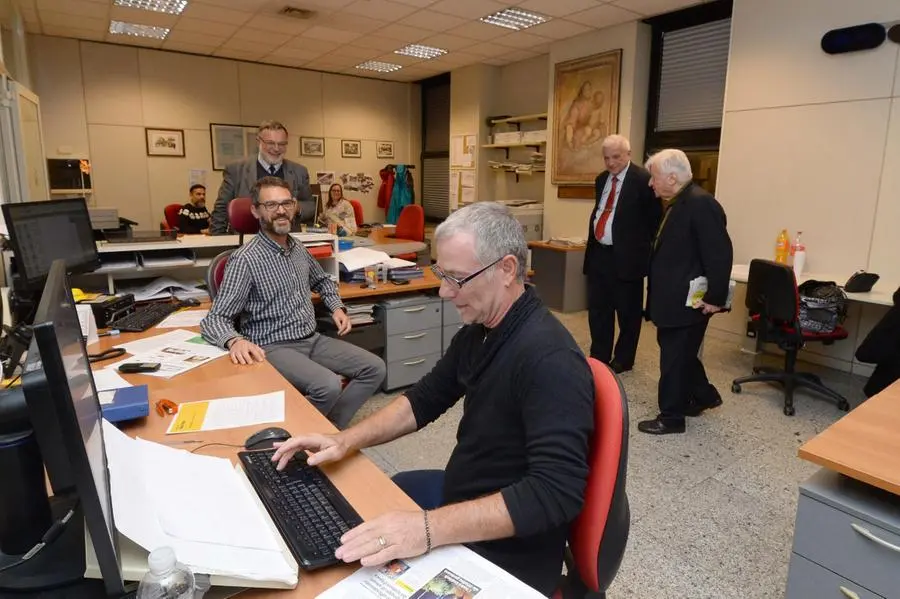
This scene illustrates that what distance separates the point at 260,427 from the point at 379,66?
23.7 feet

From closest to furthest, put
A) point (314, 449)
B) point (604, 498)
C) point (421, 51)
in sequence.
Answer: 1. point (604, 498)
2. point (314, 449)
3. point (421, 51)

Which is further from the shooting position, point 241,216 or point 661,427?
point 661,427

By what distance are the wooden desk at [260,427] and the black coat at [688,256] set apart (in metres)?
2.07

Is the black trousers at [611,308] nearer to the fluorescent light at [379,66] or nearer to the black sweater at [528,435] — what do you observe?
the black sweater at [528,435]

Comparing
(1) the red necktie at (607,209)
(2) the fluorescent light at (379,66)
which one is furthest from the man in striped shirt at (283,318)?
(2) the fluorescent light at (379,66)

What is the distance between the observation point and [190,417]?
61.4 inches

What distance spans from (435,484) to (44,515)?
906mm

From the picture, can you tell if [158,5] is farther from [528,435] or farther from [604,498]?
[604,498]

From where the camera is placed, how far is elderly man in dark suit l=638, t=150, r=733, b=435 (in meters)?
2.85

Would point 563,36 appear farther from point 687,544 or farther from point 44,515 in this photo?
point 44,515

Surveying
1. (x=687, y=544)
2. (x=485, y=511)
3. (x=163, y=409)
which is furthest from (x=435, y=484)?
(x=687, y=544)

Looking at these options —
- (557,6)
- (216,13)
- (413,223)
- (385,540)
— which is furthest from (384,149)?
(385,540)

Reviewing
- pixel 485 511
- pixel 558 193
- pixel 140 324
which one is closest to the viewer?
pixel 485 511

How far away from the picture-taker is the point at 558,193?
654cm
